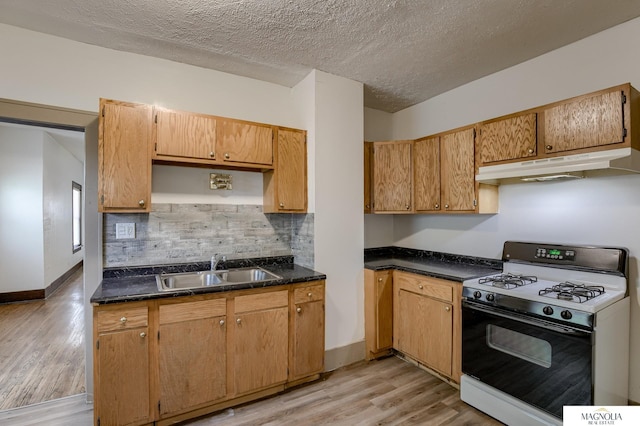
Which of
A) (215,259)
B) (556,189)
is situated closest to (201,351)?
(215,259)

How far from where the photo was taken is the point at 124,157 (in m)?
2.13

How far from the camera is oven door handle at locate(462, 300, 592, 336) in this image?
5.50 feet

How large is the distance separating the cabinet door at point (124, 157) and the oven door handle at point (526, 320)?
245cm

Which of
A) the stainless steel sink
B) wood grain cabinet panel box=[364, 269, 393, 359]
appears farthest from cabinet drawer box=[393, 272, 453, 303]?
the stainless steel sink

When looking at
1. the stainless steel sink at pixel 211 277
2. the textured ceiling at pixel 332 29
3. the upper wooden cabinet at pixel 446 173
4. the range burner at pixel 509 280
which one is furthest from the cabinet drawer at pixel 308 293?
the textured ceiling at pixel 332 29

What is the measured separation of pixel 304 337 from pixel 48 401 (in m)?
1.92

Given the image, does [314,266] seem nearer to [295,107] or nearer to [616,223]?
[295,107]

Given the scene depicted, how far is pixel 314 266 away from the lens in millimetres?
2730

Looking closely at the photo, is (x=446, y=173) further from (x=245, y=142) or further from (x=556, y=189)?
(x=245, y=142)

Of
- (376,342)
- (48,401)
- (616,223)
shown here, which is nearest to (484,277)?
(616,223)

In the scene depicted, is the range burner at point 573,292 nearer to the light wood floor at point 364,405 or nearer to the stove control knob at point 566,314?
the stove control knob at point 566,314

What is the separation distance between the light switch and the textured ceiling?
54.3 inches

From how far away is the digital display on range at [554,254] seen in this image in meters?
2.19

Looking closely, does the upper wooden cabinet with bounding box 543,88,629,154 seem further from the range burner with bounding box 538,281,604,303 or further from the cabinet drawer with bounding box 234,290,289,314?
the cabinet drawer with bounding box 234,290,289,314
